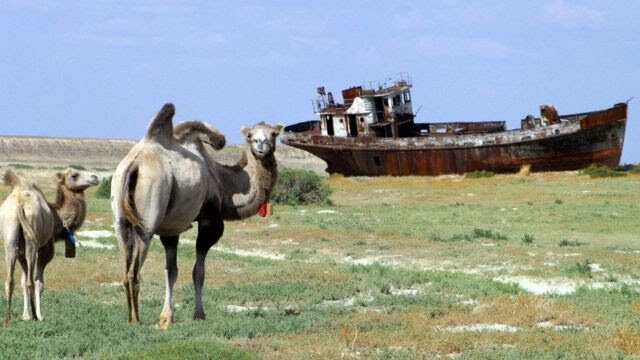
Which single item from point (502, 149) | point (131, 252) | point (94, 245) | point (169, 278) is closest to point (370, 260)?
point (94, 245)

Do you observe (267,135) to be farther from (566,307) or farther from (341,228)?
(341,228)

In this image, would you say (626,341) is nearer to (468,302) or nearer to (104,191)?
(468,302)

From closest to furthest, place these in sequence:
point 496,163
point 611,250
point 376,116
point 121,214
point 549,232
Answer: point 121,214 → point 611,250 → point 549,232 → point 496,163 → point 376,116

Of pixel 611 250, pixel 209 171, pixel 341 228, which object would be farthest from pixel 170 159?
pixel 341 228

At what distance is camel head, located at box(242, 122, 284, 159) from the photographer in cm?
1371

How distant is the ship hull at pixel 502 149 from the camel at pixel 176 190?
47626mm

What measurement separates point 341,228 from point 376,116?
35908 mm

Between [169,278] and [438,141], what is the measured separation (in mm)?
49574

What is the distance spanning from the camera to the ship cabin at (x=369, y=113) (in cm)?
6438

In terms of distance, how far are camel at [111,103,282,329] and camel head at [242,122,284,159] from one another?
0.04ft

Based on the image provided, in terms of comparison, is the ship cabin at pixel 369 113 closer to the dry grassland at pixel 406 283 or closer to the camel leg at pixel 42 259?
the dry grassland at pixel 406 283

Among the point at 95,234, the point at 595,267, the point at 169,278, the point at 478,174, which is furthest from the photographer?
the point at 478,174

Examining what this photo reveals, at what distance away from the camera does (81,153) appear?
4011 inches

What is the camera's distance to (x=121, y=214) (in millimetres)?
11961
